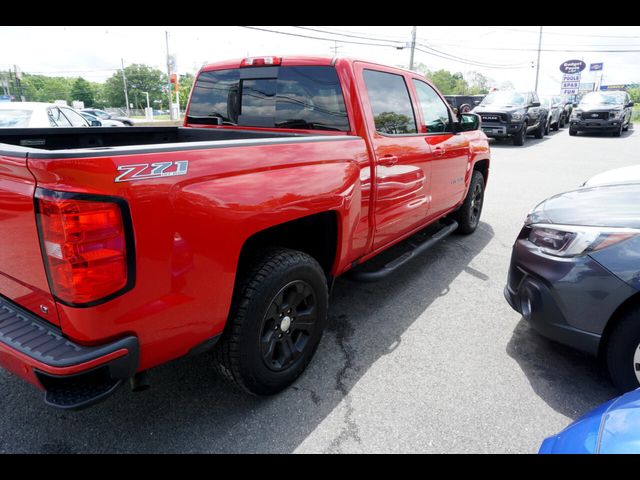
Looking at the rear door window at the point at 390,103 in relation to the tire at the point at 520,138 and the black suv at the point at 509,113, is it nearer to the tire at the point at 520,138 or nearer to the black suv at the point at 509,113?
the black suv at the point at 509,113

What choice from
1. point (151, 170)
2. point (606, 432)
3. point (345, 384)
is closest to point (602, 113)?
point (345, 384)

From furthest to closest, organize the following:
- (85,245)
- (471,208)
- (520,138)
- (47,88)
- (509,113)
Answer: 1. (47,88)
2. (520,138)
3. (509,113)
4. (471,208)
5. (85,245)

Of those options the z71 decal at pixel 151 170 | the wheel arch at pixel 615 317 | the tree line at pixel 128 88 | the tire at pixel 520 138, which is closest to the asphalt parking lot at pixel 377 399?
the wheel arch at pixel 615 317

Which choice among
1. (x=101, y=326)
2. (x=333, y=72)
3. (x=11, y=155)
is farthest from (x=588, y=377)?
(x=11, y=155)

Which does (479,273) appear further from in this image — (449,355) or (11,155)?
(11,155)

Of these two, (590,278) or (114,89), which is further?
(114,89)

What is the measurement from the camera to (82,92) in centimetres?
11325

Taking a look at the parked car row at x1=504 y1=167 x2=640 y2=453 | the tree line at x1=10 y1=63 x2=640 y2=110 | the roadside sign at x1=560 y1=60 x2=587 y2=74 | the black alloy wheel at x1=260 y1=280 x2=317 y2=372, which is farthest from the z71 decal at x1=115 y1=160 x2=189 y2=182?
the tree line at x1=10 y1=63 x2=640 y2=110

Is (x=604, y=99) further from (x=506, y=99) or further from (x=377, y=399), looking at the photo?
(x=377, y=399)

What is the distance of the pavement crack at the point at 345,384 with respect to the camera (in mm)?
2250

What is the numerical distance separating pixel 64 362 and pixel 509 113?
16541 mm

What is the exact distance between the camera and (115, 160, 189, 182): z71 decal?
163cm

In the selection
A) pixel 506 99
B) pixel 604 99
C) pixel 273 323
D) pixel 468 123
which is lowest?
pixel 273 323
